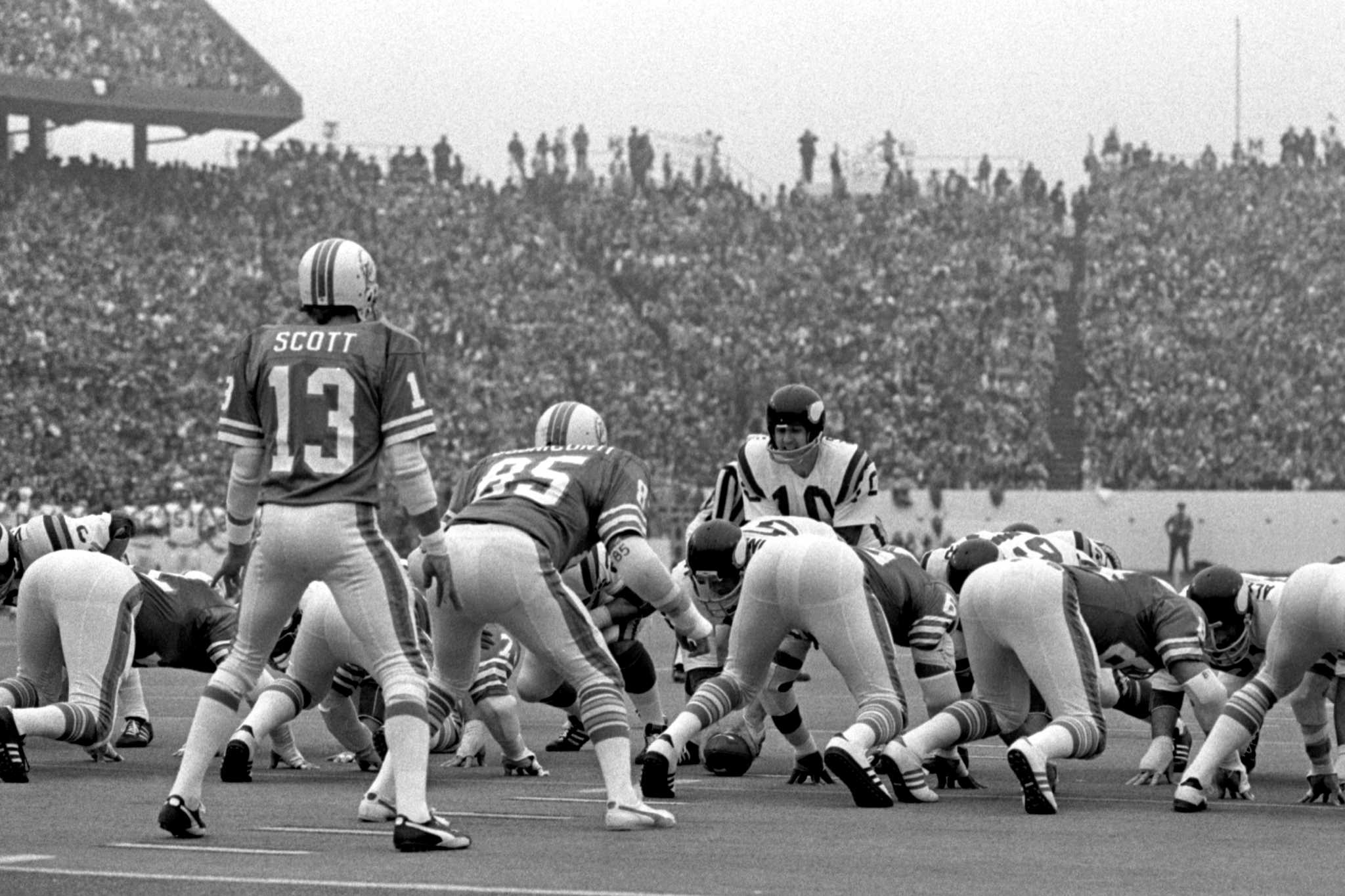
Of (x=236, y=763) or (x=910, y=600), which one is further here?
(x=236, y=763)

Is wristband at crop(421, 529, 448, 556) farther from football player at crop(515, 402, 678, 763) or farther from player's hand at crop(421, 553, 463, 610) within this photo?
football player at crop(515, 402, 678, 763)

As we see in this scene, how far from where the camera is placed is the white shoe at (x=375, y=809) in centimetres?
836

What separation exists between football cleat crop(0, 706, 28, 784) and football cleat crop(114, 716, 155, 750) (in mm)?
2555

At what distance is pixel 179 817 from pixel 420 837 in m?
0.99

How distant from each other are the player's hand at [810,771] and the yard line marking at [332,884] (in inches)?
167

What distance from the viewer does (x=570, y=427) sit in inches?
397

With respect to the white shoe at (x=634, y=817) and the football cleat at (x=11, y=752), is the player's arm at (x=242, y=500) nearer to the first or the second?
the white shoe at (x=634, y=817)

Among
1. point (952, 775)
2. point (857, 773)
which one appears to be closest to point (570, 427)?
point (857, 773)

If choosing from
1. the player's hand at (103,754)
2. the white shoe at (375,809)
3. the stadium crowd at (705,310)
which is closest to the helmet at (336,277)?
the white shoe at (375,809)

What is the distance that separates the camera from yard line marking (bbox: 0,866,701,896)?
6.21 m

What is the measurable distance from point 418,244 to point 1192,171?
1660 centimetres

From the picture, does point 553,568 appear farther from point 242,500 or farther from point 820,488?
point 820,488

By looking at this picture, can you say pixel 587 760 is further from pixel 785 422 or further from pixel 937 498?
pixel 937 498

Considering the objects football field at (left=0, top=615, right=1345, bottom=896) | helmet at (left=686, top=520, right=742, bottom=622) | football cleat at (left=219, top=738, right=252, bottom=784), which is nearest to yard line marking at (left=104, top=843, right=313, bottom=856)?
football field at (left=0, top=615, right=1345, bottom=896)
